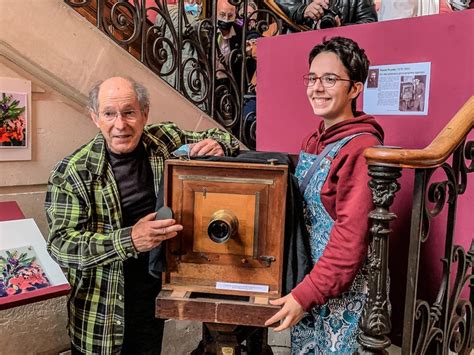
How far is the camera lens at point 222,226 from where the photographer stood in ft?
3.84

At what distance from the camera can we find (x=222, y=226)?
1177 millimetres

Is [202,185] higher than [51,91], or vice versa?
[51,91]

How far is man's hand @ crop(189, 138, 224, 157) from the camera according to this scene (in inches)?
57.0

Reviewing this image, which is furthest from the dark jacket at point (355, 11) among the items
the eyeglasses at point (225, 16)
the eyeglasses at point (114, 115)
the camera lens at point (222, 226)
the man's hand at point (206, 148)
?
the camera lens at point (222, 226)

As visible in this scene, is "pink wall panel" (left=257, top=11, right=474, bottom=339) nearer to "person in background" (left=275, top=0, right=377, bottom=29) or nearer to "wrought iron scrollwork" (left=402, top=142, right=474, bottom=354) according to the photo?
"wrought iron scrollwork" (left=402, top=142, right=474, bottom=354)

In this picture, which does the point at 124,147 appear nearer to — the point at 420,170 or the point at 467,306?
the point at 420,170

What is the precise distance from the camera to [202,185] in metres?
1.22

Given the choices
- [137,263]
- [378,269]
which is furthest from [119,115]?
[378,269]

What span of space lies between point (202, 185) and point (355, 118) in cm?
49

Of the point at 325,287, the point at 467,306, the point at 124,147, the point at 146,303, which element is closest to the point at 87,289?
the point at 146,303

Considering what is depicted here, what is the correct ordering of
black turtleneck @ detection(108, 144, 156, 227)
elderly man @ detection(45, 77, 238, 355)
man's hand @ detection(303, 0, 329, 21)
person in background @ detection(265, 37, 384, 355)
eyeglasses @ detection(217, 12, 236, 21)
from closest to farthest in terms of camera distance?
person in background @ detection(265, 37, 384, 355) < elderly man @ detection(45, 77, 238, 355) < black turtleneck @ detection(108, 144, 156, 227) < man's hand @ detection(303, 0, 329, 21) < eyeglasses @ detection(217, 12, 236, 21)

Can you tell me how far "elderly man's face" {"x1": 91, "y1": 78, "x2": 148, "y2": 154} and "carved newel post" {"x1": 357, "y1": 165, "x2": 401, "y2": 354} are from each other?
779mm

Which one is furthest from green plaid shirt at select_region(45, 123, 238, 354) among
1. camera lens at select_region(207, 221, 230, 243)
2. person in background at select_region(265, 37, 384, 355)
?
person in background at select_region(265, 37, 384, 355)

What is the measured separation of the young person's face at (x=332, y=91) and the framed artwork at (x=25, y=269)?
3.14 ft
